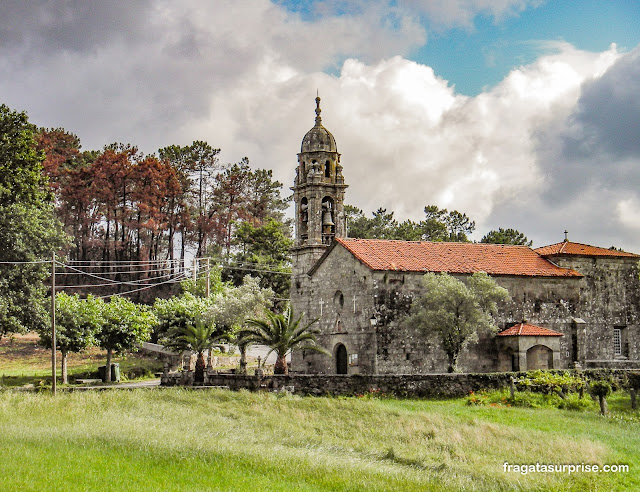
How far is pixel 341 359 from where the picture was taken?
43.5 metres

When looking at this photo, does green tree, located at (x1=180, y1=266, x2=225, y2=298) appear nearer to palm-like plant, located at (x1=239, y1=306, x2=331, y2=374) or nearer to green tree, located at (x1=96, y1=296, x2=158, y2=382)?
green tree, located at (x1=96, y1=296, x2=158, y2=382)

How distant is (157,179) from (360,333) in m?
35.7

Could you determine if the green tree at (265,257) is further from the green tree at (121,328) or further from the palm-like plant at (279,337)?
the palm-like plant at (279,337)

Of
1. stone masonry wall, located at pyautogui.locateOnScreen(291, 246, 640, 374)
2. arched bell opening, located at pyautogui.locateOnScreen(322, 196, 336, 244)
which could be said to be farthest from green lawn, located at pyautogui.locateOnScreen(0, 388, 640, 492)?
arched bell opening, located at pyautogui.locateOnScreen(322, 196, 336, 244)

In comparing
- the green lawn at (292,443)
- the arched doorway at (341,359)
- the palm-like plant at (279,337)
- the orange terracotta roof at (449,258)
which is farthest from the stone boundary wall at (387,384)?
the orange terracotta roof at (449,258)

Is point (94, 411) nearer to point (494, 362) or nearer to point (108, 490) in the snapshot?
point (108, 490)

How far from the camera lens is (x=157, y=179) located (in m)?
71.8

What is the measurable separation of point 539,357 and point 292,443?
2224 centimetres

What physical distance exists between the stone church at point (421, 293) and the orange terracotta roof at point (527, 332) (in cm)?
7

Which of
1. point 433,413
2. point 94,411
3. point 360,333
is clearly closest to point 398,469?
point 433,413

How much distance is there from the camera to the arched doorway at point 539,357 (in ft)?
137

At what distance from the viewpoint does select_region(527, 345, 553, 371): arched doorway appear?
137ft

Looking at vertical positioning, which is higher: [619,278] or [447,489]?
[619,278]

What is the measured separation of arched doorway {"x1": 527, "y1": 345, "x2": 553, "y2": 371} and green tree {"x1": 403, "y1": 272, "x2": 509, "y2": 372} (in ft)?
9.22
